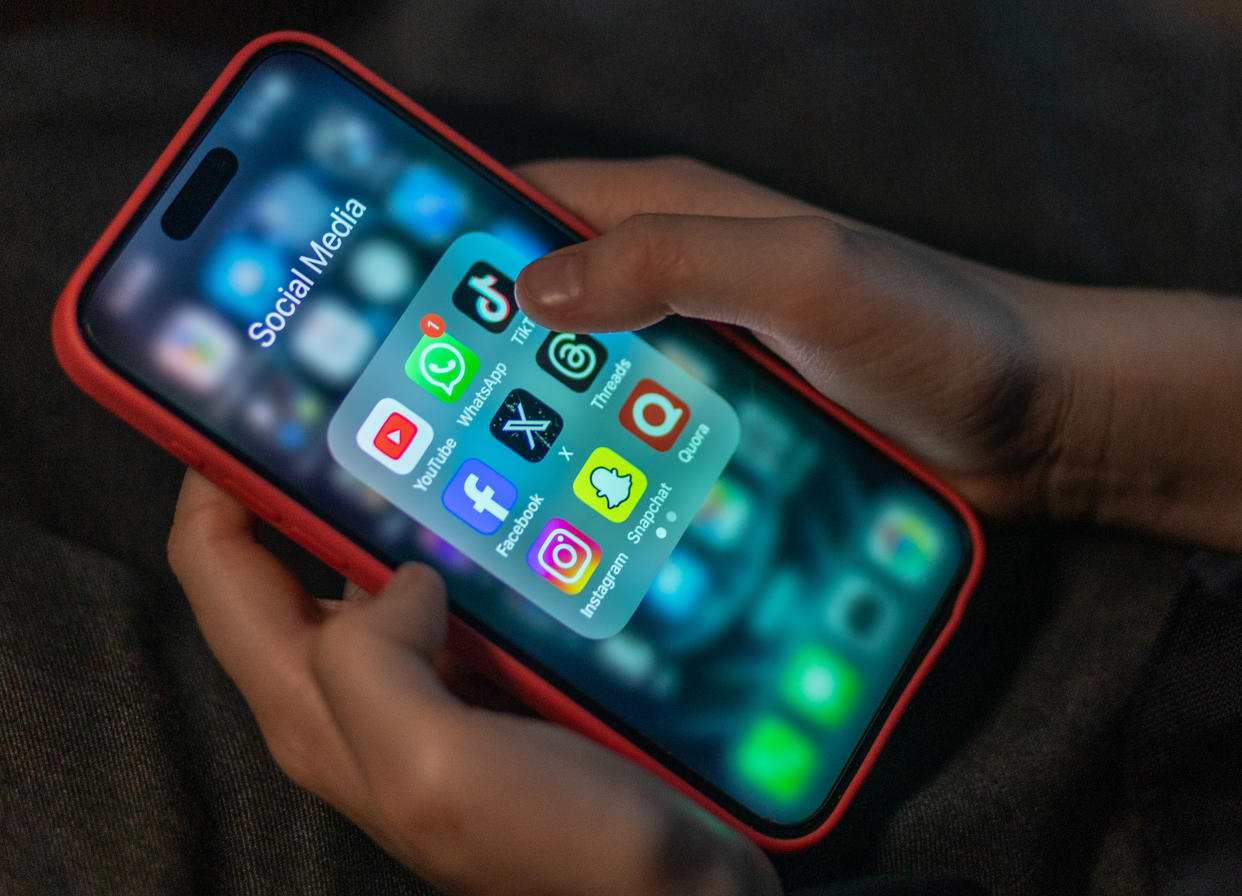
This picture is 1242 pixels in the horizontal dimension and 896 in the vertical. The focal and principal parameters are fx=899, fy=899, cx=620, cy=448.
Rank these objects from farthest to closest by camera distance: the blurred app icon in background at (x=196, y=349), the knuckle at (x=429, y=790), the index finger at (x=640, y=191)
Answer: the index finger at (x=640, y=191) < the blurred app icon in background at (x=196, y=349) < the knuckle at (x=429, y=790)

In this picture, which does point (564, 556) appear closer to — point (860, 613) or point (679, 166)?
point (860, 613)

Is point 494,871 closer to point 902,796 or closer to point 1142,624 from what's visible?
point 902,796

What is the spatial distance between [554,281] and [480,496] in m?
0.14

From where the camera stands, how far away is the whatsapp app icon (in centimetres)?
56

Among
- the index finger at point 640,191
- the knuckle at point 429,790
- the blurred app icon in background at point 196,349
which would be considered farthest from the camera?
the index finger at point 640,191

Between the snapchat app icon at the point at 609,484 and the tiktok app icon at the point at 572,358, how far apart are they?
1.9 inches

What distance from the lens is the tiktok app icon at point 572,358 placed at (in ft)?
1.92

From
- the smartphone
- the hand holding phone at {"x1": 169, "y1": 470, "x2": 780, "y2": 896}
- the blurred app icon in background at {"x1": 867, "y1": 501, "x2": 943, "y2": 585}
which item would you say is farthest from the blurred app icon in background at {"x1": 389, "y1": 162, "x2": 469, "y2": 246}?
the blurred app icon in background at {"x1": 867, "y1": 501, "x2": 943, "y2": 585}

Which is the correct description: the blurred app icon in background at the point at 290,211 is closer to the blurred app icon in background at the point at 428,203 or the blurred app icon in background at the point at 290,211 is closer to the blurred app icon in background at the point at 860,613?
the blurred app icon in background at the point at 428,203

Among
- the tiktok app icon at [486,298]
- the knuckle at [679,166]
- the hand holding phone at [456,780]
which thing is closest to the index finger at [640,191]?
the knuckle at [679,166]

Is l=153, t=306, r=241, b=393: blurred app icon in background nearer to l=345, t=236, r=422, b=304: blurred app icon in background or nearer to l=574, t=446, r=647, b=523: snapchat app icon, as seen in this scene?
l=345, t=236, r=422, b=304: blurred app icon in background

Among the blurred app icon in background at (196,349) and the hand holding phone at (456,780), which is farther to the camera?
the blurred app icon in background at (196,349)

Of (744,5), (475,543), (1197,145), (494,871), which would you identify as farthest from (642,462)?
(1197,145)

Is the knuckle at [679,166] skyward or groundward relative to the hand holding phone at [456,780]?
skyward
